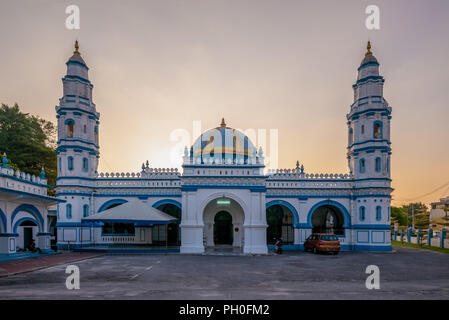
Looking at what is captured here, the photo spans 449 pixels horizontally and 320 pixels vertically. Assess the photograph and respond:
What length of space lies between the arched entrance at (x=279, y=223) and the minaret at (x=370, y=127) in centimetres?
668

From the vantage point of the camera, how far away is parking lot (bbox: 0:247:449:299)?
9.81 m

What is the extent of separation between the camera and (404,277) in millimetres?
13688

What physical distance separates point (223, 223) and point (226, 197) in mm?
3930

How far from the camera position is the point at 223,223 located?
1068 inches

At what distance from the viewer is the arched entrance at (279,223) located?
2806cm

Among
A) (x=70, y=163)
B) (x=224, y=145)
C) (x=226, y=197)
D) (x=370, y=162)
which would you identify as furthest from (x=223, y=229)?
(x=70, y=163)

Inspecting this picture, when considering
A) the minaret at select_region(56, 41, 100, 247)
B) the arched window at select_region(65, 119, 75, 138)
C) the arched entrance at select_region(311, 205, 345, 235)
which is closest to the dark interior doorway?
the minaret at select_region(56, 41, 100, 247)

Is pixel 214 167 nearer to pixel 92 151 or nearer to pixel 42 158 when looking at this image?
pixel 92 151

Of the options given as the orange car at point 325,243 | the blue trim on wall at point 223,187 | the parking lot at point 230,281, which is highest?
the blue trim on wall at point 223,187

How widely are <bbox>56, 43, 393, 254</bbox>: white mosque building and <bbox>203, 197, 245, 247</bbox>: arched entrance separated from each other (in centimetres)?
8

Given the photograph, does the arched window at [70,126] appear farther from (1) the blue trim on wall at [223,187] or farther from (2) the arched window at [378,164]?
(2) the arched window at [378,164]

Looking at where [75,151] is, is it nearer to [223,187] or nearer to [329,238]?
[223,187]

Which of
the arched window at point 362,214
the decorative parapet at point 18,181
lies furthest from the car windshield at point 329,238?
the decorative parapet at point 18,181

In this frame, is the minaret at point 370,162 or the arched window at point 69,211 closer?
the arched window at point 69,211
